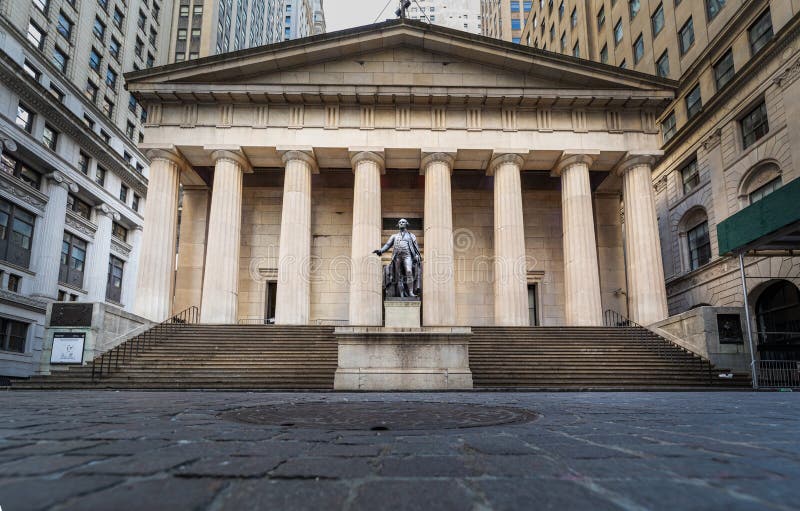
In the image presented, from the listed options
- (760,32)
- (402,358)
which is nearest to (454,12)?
(760,32)

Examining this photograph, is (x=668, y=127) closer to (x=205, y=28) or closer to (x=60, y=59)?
(x=60, y=59)

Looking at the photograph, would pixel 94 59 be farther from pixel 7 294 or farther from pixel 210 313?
pixel 210 313

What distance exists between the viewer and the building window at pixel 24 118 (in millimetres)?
32781

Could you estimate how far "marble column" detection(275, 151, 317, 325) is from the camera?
25250 mm

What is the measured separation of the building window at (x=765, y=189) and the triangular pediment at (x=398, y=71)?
6.09m

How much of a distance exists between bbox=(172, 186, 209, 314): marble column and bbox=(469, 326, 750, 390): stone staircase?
51.9 ft

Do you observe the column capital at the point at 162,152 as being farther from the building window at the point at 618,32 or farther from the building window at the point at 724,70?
the building window at the point at 618,32

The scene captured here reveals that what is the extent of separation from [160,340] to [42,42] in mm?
25889

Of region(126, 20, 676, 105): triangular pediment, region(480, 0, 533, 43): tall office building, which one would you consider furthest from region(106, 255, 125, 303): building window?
Result: region(480, 0, 533, 43): tall office building

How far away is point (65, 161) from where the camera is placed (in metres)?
36.7

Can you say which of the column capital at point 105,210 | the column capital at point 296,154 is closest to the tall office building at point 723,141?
the column capital at point 296,154

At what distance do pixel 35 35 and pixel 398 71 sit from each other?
2404 centimetres

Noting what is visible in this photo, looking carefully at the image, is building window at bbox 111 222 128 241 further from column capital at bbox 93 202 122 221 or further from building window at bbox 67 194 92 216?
building window at bbox 67 194 92 216

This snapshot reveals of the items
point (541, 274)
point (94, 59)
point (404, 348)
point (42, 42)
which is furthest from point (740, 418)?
point (94, 59)
